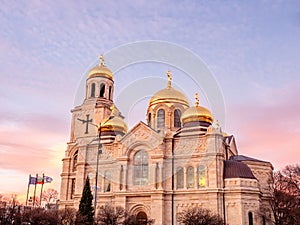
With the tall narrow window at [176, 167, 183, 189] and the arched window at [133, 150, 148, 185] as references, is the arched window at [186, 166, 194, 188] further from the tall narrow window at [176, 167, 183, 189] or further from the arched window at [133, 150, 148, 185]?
the arched window at [133, 150, 148, 185]

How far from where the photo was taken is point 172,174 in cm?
3941

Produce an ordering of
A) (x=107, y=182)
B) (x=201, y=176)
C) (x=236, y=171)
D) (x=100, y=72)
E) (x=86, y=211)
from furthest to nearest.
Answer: (x=100, y=72)
(x=107, y=182)
(x=201, y=176)
(x=236, y=171)
(x=86, y=211)

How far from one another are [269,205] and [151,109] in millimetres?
20604

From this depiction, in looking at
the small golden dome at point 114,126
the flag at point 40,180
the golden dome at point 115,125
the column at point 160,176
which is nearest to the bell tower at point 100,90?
the golden dome at point 115,125

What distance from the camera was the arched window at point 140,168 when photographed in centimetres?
4050

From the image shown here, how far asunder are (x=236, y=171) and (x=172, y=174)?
6864 millimetres

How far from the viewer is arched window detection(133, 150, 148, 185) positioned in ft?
133

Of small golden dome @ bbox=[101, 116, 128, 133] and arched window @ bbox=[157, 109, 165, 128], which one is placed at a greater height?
arched window @ bbox=[157, 109, 165, 128]

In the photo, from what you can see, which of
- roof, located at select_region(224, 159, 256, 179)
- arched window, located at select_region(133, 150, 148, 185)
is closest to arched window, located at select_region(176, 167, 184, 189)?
arched window, located at select_region(133, 150, 148, 185)

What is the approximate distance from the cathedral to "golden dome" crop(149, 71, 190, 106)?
176 inches

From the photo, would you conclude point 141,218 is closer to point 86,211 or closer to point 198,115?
point 86,211

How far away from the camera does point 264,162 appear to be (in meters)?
45.8

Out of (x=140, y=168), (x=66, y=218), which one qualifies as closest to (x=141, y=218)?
(x=140, y=168)

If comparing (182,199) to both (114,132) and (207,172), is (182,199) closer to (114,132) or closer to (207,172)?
(207,172)
